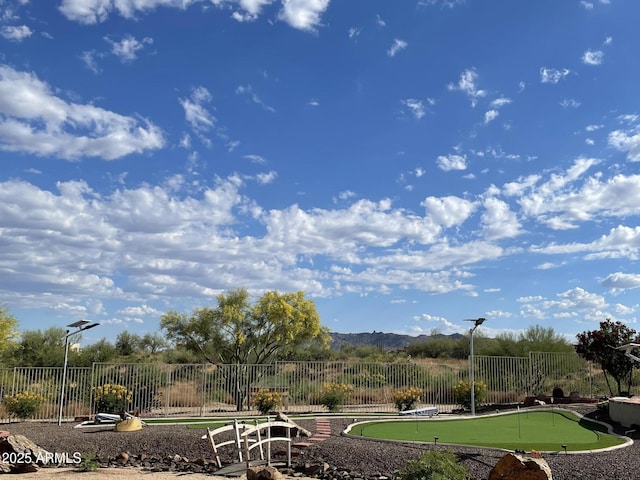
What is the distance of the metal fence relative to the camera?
22.7 meters

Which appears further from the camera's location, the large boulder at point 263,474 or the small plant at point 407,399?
the small plant at point 407,399

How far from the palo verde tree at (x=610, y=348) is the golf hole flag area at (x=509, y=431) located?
6.59m

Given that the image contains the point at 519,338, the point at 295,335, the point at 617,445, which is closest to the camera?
the point at 617,445

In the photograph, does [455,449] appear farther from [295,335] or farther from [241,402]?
[295,335]

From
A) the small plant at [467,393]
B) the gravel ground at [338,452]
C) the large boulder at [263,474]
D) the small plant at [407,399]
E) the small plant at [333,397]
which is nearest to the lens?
the large boulder at [263,474]

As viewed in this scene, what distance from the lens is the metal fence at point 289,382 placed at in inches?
893

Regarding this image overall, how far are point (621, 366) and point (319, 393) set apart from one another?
12.5 meters

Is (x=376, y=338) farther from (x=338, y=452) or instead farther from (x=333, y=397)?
(x=338, y=452)

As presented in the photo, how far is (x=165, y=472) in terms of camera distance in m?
12.1

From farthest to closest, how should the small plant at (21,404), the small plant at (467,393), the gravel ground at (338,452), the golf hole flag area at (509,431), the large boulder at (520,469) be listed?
the small plant at (467,393)
the small plant at (21,404)
the golf hole flag area at (509,431)
the gravel ground at (338,452)
the large boulder at (520,469)

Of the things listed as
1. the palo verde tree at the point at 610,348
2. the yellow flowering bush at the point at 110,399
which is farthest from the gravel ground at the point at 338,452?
the palo verde tree at the point at 610,348

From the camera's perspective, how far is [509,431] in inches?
640

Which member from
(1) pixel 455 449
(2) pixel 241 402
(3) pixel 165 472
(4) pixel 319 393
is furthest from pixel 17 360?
(1) pixel 455 449

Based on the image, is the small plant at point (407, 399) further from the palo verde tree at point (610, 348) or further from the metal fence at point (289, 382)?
the palo verde tree at point (610, 348)
